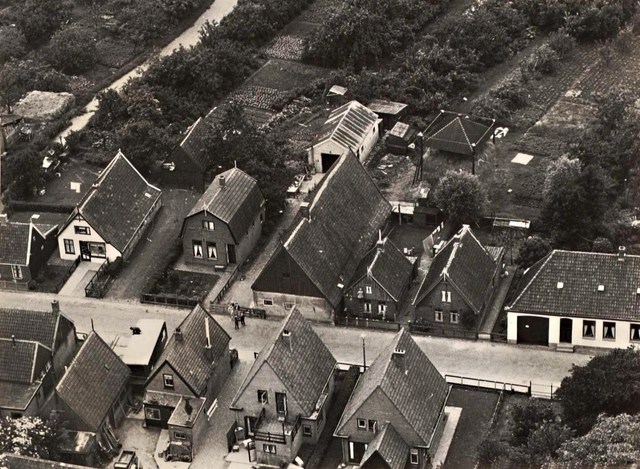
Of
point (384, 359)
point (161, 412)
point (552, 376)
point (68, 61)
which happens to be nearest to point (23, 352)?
point (161, 412)

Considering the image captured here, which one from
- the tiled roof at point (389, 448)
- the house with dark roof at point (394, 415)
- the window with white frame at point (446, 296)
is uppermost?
the window with white frame at point (446, 296)

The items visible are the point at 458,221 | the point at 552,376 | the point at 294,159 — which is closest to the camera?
the point at 552,376

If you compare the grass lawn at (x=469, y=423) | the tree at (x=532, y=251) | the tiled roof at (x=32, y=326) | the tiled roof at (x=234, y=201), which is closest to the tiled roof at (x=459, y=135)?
the tree at (x=532, y=251)

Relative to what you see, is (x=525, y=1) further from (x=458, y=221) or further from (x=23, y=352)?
(x=23, y=352)

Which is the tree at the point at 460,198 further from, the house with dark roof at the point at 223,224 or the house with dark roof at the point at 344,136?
the house with dark roof at the point at 223,224

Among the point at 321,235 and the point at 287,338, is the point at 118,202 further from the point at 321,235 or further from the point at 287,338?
the point at 287,338

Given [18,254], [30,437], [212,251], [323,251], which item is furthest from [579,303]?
[18,254]
